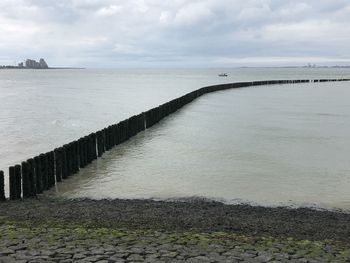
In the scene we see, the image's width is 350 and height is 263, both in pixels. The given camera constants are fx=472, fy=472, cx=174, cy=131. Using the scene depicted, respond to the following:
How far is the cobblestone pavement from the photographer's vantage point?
22.6ft

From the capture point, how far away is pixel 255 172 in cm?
1592

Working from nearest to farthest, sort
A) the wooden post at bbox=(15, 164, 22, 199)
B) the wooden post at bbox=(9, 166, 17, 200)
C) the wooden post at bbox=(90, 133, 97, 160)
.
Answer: the wooden post at bbox=(9, 166, 17, 200), the wooden post at bbox=(15, 164, 22, 199), the wooden post at bbox=(90, 133, 97, 160)

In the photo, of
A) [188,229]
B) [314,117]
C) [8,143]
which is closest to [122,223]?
[188,229]

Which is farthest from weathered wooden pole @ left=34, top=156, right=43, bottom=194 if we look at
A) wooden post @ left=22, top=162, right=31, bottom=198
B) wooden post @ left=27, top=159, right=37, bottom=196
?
wooden post @ left=22, top=162, right=31, bottom=198

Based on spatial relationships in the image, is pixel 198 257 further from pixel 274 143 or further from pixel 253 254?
pixel 274 143

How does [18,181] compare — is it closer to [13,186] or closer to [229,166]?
[13,186]

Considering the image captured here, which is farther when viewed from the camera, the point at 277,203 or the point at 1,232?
the point at 277,203

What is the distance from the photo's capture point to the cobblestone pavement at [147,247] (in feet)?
22.6

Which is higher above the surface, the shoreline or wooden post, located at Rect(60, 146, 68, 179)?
wooden post, located at Rect(60, 146, 68, 179)

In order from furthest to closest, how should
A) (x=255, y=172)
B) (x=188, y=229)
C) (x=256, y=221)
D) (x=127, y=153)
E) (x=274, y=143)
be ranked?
(x=274, y=143) → (x=127, y=153) → (x=255, y=172) → (x=256, y=221) → (x=188, y=229)

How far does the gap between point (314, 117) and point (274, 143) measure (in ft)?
48.3

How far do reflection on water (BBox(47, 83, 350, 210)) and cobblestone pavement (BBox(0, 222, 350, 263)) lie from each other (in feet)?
14.8

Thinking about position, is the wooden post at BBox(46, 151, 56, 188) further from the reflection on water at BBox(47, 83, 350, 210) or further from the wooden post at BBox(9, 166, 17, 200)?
the wooden post at BBox(9, 166, 17, 200)

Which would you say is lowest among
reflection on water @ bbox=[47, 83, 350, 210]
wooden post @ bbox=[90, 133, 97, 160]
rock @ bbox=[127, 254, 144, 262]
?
reflection on water @ bbox=[47, 83, 350, 210]
